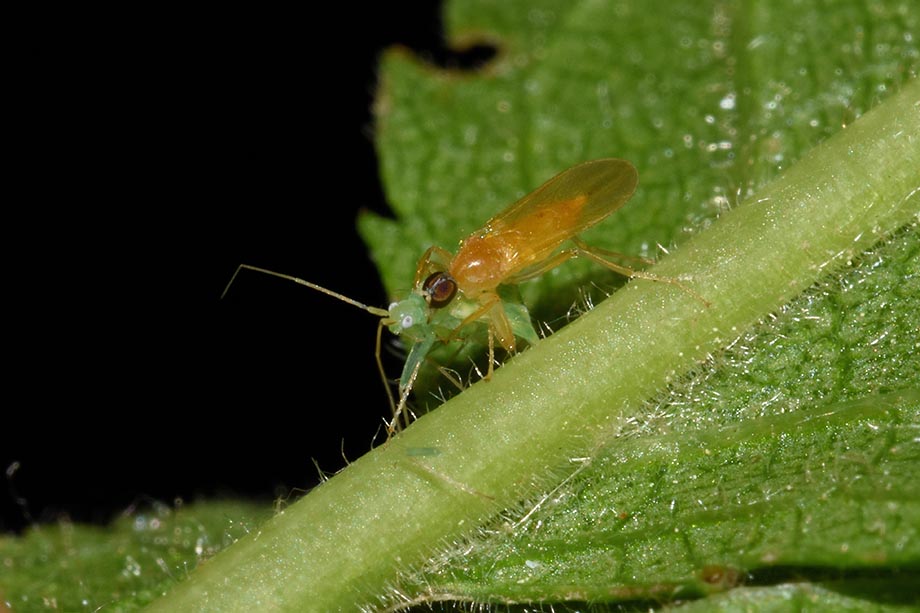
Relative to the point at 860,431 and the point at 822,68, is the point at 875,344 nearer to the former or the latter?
the point at 860,431

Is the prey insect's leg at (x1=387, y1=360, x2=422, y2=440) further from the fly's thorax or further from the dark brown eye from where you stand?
the fly's thorax

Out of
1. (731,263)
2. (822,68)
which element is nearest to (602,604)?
(731,263)

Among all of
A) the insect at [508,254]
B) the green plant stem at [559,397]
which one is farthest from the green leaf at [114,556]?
the insect at [508,254]

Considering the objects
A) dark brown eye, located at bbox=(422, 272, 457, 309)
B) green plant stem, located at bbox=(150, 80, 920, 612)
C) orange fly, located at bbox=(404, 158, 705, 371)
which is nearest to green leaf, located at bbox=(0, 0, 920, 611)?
green plant stem, located at bbox=(150, 80, 920, 612)

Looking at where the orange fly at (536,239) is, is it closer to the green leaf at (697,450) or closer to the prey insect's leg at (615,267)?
the prey insect's leg at (615,267)

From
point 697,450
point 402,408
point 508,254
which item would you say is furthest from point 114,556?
point 697,450
